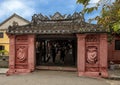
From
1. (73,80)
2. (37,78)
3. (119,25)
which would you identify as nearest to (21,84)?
(37,78)

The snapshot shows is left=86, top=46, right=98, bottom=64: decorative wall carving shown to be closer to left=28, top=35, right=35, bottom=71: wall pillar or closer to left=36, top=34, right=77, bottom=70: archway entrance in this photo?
left=28, top=35, right=35, bottom=71: wall pillar

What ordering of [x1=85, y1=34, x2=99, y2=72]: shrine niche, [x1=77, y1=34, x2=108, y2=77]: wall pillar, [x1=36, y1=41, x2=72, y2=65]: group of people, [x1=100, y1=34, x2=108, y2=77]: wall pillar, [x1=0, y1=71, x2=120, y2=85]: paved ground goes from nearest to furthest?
[x1=0, y1=71, x2=120, y2=85]: paved ground
[x1=100, y1=34, x2=108, y2=77]: wall pillar
[x1=77, y1=34, x2=108, y2=77]: wall pillar
[x1=85, y1=34, x2=99, y2=72]: shrine niche
[x1=36, y1=41, x2=72, y2=65]: group of people

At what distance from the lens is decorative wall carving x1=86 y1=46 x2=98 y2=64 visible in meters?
15.1

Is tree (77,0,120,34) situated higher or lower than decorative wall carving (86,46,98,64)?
higher

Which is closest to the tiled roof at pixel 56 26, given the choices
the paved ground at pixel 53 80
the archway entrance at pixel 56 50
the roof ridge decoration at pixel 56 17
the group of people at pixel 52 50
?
the roof ridge decoration at pixel 56 17

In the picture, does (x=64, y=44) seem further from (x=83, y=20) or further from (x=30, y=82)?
(x=30, y=82)

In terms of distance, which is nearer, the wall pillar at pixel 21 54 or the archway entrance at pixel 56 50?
the wall pillar at pixel 21 54

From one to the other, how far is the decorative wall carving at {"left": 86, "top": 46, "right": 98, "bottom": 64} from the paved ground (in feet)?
3.90

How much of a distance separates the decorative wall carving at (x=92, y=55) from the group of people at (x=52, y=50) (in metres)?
4.40

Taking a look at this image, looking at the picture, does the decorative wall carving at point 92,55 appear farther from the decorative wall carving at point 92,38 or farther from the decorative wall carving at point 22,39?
the decorative wall carving at point 22,39

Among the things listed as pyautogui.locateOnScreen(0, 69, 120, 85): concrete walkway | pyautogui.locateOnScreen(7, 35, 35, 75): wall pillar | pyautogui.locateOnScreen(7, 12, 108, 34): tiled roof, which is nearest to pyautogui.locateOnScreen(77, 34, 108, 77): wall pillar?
pyautogui.locateOnScreen(7, 12, 108, 34): tiled roof

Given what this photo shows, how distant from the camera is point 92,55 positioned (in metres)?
15.1

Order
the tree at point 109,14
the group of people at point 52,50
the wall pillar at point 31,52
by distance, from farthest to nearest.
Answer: the group of people at point 52,50 < the wall pillar at point 31,52 < the tree at point 109,14

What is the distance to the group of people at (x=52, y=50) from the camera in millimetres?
19328
